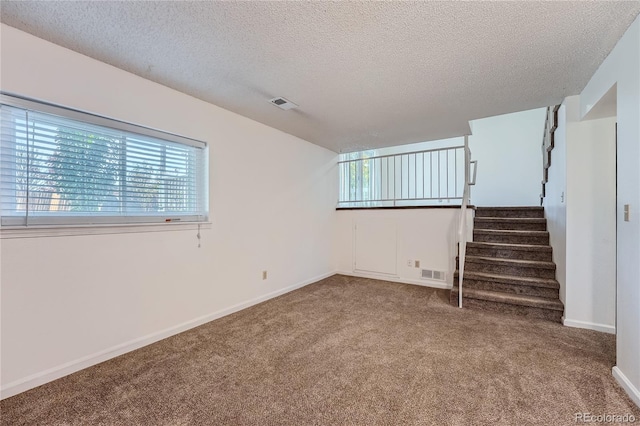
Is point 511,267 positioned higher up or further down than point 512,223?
further down

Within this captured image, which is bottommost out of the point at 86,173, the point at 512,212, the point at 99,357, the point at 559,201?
the point at 99,357

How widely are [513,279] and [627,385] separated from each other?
1.51m

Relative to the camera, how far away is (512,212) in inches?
159

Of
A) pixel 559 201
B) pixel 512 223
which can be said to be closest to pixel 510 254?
pixel 512 223

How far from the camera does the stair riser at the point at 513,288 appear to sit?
286cm

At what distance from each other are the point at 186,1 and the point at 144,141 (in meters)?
1.27

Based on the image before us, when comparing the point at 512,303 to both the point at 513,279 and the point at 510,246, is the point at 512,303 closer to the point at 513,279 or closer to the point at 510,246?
the point at 513,279

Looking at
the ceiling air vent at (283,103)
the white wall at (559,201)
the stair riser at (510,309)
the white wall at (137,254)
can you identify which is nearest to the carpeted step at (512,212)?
the white wall at (559,201)

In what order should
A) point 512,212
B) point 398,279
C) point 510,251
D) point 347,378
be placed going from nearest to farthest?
point 347,378 → point 510,251 → point 512,212 → point 398,279

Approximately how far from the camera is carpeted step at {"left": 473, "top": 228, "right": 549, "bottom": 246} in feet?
11.2

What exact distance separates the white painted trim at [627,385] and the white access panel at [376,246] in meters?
2.62

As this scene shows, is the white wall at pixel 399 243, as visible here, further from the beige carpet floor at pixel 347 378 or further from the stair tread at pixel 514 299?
the beige carpet floor at pixel 347 378

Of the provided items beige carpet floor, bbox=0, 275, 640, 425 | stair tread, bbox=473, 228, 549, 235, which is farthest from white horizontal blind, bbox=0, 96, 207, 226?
stair tread, bbox=473, 228, 549, 235

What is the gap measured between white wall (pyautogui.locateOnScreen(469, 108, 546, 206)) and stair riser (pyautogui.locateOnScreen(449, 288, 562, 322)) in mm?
2900
